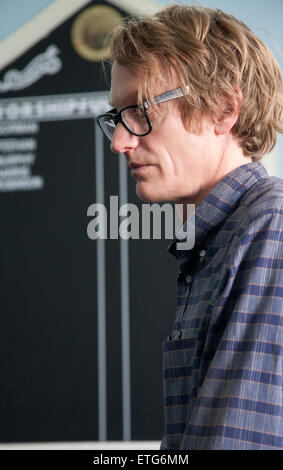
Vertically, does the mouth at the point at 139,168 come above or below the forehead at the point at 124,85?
below

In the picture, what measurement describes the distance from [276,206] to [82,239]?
1.64 m

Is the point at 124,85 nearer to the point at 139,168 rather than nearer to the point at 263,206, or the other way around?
the point at 139,168

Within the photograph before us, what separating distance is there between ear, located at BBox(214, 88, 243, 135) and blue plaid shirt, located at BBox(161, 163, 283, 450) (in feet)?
0.52

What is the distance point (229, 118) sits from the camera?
91cm

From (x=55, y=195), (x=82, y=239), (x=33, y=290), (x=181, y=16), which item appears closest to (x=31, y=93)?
(x=55, y=195)

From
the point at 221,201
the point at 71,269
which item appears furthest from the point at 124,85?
the point at 71,269

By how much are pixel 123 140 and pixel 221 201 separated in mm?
197

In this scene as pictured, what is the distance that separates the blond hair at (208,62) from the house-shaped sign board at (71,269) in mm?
1258

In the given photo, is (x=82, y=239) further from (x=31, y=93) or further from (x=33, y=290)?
(x=31, y=93)

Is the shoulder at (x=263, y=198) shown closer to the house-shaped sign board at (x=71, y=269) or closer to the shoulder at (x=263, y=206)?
the shoulder at (x=263, y=206)

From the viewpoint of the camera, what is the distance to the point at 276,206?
25.0 inches

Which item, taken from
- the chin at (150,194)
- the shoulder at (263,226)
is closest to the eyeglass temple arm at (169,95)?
the chin at (150,194)

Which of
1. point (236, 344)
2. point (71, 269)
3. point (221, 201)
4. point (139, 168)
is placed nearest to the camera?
point (236, 344)

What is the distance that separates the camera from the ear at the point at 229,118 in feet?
2.98
